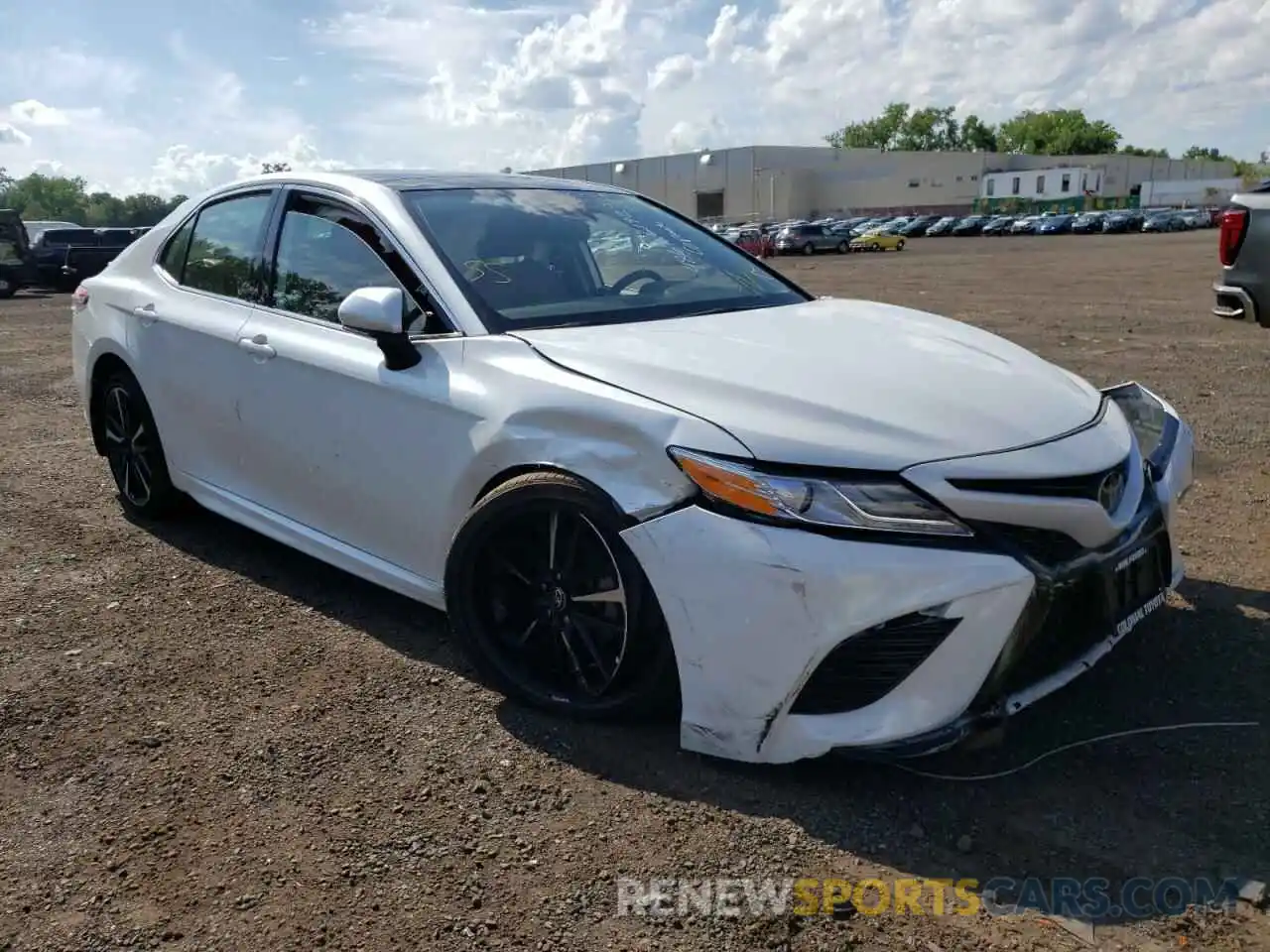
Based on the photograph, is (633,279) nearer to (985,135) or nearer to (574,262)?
(574,262)

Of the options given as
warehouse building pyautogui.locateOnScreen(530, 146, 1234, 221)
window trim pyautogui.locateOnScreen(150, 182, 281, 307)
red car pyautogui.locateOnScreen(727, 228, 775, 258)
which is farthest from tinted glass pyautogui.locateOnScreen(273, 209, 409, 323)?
warehouse building pyautogui.locateOnScreen(530, 146, 1234, 221)

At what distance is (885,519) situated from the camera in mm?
2422

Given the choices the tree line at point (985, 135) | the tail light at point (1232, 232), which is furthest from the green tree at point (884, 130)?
the tail light at point (1232, 232)

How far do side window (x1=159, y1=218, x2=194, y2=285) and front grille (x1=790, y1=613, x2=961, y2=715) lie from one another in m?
3.44

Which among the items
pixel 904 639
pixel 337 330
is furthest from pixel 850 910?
pixel 337 330

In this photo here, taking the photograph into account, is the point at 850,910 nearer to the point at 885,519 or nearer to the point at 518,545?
the point at 885,519

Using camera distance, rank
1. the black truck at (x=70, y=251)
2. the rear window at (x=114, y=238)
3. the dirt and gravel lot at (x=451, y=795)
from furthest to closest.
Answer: the rear window at (x=114, y=238) < the black truck at (x=70, y=251) < the dirt and gravel lot at (x=451, y=795)

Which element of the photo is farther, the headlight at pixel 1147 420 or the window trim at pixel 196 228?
the window trim at pixel 196 228

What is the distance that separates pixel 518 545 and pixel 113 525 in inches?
115

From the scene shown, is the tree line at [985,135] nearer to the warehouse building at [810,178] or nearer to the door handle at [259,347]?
the warehouse building at [810,178]

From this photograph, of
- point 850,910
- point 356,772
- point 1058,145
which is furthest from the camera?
point 1058,145

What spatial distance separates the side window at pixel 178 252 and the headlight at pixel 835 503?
10.3 ft

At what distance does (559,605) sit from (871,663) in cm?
92

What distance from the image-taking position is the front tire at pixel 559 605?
272 cm
